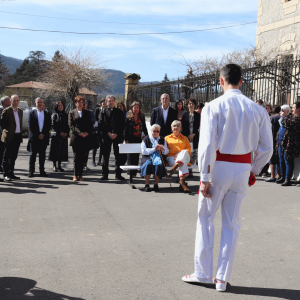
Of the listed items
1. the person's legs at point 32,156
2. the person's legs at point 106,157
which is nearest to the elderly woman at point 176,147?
the person's legs at point 106,157

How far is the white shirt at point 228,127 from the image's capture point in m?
3.49

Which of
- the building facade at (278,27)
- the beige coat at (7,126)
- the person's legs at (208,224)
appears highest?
the building facade at (278,27)

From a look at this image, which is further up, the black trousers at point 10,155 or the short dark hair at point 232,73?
the short dark hair at point 232,73

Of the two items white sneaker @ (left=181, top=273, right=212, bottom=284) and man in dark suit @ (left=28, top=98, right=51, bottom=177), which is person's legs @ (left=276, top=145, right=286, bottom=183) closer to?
man in dark suit @ (left=28, top=98, right=51, bottom=177)

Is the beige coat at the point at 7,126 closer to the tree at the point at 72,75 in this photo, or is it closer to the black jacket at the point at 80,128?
the black jacket at the point at 80,128

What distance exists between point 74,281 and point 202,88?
10.5 meters

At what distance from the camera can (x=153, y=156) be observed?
8664 mm

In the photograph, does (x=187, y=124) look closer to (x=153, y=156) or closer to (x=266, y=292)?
(x=153, y=156)

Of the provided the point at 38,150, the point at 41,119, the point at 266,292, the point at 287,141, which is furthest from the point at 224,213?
the point at 41,119

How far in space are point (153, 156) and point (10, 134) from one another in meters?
3.53

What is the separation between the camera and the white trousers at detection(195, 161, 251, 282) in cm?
357

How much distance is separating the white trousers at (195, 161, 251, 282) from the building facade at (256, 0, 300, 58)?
595 inches

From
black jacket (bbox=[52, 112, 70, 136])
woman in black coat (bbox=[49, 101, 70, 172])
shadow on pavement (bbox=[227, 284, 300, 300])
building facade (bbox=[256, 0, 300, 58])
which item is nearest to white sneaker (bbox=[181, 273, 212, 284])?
shadow on pavement (bbox=[227, 284, 300, 300])

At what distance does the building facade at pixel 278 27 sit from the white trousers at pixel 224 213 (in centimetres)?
1510
